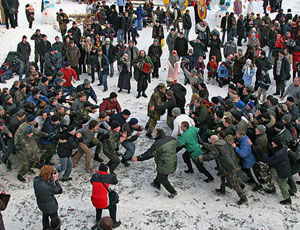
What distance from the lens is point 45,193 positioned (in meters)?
5.88

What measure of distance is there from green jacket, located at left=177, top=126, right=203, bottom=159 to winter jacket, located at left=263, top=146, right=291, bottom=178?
161cm

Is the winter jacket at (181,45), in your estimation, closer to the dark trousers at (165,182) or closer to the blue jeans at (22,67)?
the blue jeans at (22,67)

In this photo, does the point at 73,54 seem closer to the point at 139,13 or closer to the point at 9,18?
the point at 9,18

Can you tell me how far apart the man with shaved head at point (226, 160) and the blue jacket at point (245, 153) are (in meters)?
0.21

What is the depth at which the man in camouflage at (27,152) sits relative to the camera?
778 centimetres

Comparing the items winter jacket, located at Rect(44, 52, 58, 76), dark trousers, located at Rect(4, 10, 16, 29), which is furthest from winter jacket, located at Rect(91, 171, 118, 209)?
dark trousers, located at Rect(4, 10, 16, 29)

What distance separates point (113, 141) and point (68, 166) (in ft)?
3.89

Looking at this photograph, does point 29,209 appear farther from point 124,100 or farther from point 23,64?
point 23,64

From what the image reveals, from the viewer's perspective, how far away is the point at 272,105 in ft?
29.9

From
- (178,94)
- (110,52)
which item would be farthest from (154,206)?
(110,52)

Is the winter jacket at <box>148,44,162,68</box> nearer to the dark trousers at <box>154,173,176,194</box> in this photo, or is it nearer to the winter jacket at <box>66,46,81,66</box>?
the winter jacket at <box>66,46,81,66</box>

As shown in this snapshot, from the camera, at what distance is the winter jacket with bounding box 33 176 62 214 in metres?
5.85

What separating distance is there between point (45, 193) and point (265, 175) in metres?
4.66

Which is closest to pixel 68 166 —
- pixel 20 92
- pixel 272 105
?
pixel 20 92
